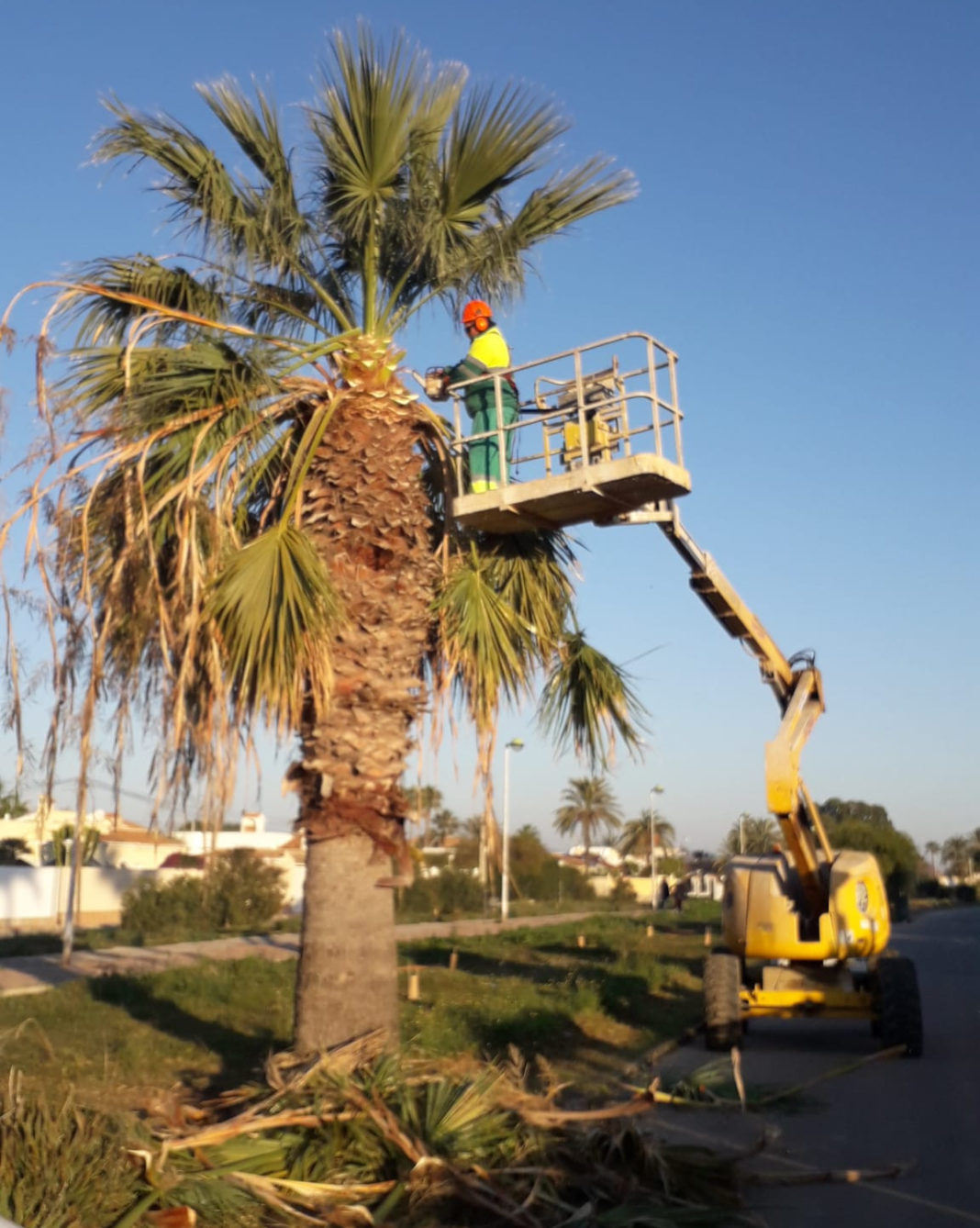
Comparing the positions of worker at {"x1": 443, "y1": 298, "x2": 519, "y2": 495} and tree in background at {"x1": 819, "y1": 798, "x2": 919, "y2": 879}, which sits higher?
worker at {"x1": 443, "y1": 298, "x2": 519, "y2": 495}

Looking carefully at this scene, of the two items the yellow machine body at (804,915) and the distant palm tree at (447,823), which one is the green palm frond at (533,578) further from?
the distant palm tree at (447,823)

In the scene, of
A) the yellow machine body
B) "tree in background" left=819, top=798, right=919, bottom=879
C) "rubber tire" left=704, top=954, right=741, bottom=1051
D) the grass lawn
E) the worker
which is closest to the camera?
the worker

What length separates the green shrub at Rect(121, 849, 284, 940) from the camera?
118 feet

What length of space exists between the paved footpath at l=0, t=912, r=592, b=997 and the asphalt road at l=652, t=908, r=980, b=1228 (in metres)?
6.02

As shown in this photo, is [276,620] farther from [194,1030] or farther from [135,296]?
[194,1030]

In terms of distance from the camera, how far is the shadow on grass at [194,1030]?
10.7 metres

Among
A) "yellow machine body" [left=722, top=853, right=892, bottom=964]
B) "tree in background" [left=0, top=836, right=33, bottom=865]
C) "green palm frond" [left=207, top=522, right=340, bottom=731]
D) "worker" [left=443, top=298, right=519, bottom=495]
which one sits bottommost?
"yellow machine body" [left=722, top=853, right=892, bottom=964]

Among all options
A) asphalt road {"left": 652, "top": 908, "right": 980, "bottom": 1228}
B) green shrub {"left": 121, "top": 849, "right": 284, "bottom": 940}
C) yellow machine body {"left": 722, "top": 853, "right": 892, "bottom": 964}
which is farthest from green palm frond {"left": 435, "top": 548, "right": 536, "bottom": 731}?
green shrub {"left": 121, "top": 849, "right": 284, "bottom": 940}

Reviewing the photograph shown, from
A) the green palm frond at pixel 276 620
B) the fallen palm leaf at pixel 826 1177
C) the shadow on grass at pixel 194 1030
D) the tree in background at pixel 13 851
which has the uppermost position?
the green palm frond at pixel 276 620

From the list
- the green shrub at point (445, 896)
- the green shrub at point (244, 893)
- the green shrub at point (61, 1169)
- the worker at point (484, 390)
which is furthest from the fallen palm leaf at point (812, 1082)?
the green shrub at point (445, 896)

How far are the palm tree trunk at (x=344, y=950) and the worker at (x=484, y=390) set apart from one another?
3.09 metres

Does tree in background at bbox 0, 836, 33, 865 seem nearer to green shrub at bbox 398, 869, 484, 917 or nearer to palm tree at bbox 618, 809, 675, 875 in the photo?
green shrub at bbox 398, 869, 484, 917

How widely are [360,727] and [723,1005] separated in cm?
610

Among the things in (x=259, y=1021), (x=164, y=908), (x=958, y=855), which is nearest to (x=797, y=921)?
(x=259, y=1021)
